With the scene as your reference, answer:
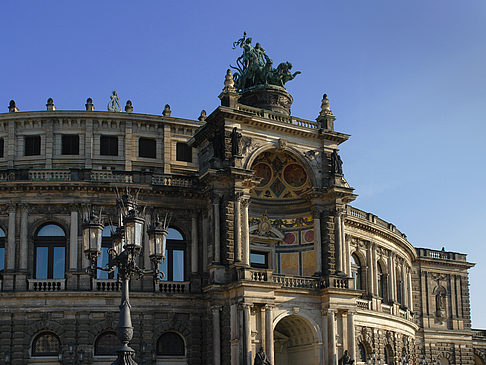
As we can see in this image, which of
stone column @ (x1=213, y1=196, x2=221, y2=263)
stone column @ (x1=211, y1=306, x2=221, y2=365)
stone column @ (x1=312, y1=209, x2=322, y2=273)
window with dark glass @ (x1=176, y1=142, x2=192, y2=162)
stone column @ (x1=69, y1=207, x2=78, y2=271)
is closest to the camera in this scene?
stone column @ (x1=211, y1=306, x2=221, y2=365)

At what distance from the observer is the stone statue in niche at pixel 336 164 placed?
4903cm

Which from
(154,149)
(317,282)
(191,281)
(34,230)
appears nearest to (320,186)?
(317,282)

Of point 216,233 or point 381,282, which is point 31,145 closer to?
point 216,233

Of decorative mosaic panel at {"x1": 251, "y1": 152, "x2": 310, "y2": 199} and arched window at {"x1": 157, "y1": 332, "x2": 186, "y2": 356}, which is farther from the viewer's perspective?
decorative mosaic panel at {"x1": 251, "y1": 152, "x2": 310, "y2": 199}

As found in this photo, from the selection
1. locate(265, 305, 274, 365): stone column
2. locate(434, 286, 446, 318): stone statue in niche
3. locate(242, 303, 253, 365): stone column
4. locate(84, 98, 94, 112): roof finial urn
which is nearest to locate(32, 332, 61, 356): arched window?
locate(242, 303, 253, 365): stone column

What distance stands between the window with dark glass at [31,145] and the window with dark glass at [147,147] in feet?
→ 22.8

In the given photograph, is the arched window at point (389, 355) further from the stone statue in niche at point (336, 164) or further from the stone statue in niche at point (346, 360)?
the stone statue in niche at point (336, 164)

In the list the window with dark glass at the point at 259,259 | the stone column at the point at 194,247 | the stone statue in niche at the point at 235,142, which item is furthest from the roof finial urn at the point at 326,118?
the stone column at the point at 194,247

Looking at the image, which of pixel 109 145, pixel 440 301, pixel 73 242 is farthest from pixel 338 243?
pixel 440 301

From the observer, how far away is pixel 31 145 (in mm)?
54750

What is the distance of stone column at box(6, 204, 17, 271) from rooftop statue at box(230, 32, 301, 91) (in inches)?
675

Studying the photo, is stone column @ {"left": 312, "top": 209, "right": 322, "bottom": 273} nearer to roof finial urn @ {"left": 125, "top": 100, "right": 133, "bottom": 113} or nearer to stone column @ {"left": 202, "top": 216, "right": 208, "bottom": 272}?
stone column @ {"left": 202, "top": 216, "right": 208, "bottom": 272}

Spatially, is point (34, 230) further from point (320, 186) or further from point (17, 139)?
point (320, 186)

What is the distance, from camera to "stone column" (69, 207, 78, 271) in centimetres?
4534
